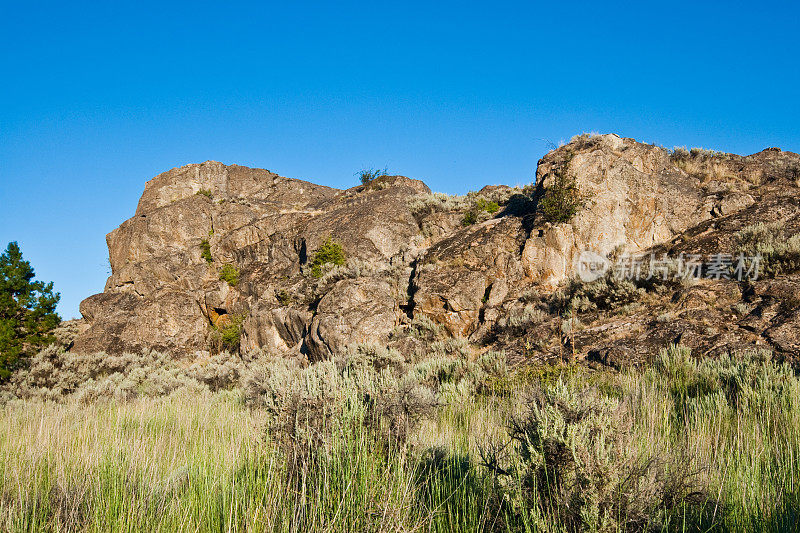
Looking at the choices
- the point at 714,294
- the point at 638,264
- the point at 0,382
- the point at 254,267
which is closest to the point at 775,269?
the point at 714,294

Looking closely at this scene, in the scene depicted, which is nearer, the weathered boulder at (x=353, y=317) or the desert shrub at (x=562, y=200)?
the weathered boulder at (x=353, y=317)

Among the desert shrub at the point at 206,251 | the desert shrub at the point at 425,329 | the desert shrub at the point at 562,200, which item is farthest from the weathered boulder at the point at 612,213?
the desert shrub at the point at 206,251

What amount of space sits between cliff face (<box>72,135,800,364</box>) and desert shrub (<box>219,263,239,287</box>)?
0.21 meters

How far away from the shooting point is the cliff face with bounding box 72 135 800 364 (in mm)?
11977

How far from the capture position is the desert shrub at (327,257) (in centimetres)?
1803

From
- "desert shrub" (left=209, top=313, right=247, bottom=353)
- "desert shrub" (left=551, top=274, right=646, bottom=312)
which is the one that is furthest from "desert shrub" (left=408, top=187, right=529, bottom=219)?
"desert shrub" (left=209, top=313, right=247, bottom=353)

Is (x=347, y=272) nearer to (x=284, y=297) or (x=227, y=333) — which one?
(x=284, y=297)

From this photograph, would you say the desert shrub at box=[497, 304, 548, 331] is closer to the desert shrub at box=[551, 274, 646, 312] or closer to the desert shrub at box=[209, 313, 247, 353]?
the desert shrub at box=[551, 274, 646, 312]

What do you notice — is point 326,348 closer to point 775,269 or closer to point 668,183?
point 775,269

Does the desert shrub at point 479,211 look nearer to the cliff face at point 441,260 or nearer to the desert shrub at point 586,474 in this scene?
the cliff face at point 441,260

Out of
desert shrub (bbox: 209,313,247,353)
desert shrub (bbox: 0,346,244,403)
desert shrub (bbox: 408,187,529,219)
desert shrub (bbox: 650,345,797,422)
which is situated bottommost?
desert shrub (bbox: 0,346,244,403)

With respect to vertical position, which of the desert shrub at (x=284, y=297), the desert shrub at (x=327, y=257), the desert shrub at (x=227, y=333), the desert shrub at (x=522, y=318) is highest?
the desert shrub at (x=327, y=257)

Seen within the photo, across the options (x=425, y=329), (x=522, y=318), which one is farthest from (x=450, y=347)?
(x=522, y=318)

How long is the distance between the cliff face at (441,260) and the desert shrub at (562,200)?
0.20 meters
